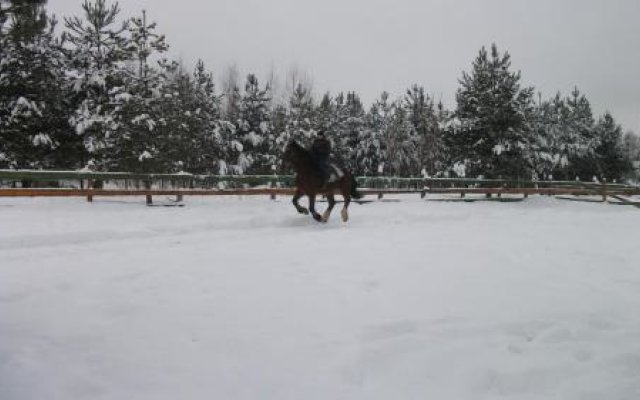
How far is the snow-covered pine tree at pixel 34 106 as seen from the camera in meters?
24.4

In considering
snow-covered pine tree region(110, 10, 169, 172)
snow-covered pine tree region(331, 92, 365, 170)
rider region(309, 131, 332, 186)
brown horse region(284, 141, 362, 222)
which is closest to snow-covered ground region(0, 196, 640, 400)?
brown horse region(284, 141, 362, 222)

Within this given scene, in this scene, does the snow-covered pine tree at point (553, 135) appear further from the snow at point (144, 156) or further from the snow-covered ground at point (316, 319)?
the snow-covered ground at point (316, 319)

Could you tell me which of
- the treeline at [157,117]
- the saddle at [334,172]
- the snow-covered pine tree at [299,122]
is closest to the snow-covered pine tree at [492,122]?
the treeline at [157,117]

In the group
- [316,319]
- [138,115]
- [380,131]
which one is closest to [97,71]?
[138,115]

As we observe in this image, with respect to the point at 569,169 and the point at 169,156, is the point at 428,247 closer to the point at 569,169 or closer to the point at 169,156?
the point at 169,156

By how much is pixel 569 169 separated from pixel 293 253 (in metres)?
54.0

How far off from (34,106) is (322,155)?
1655 centimetres

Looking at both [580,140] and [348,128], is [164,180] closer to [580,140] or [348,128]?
[348,128]

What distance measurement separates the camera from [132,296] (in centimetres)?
582

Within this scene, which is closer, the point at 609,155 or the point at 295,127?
the point at 295,127

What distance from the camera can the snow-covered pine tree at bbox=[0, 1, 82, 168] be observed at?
24.4 meters

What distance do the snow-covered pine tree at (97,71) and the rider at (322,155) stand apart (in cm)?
1368

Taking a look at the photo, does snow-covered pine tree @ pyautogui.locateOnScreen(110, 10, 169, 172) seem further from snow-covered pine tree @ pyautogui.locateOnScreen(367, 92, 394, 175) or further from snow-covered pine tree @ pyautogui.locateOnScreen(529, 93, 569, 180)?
snow-covered pine tree @ pyautogui.locateOnScreen(529, 93, 569, 180)

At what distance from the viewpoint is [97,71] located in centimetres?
2508
